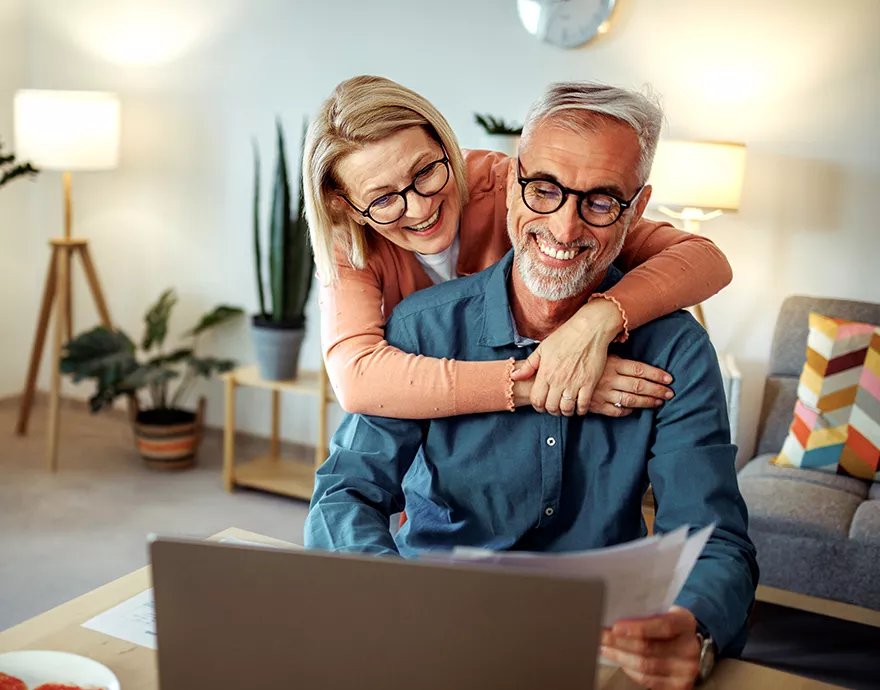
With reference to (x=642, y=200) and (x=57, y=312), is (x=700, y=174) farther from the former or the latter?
(x=57, y=312)

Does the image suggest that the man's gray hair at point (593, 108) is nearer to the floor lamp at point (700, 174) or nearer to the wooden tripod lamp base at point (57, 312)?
the floor lamp at point (700, 174)

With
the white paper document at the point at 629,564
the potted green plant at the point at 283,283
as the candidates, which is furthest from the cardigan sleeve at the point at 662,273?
the potted green plant at the point at 283,283

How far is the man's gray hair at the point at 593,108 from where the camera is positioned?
54.5 inches

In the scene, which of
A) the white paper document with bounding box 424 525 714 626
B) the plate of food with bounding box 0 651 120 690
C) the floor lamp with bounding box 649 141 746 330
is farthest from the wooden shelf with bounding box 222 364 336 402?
the white paper document with bounding box 424 525 714 626

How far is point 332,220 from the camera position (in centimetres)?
171

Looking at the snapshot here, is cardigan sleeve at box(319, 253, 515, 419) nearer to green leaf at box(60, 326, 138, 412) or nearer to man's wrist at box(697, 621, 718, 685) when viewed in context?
man's wrist at box(697, 621, 718, 685)

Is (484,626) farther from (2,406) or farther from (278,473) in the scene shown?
(2,406)

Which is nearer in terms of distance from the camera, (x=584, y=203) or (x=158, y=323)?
(x=584, y=203)

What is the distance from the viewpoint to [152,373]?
12.7ft

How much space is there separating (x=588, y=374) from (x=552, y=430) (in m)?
0.12

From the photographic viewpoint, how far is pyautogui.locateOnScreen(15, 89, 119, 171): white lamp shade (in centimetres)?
392

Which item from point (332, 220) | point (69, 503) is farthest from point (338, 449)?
point (69, 503)

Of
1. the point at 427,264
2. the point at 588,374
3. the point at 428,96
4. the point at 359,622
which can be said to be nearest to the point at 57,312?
the point at 428,96

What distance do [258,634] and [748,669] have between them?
0.62 metres
